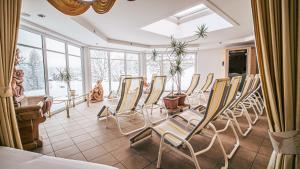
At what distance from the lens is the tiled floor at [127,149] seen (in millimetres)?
1786

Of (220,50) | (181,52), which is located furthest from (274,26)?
(220,50)

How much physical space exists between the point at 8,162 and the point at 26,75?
3.45 meters

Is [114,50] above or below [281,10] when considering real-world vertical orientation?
above

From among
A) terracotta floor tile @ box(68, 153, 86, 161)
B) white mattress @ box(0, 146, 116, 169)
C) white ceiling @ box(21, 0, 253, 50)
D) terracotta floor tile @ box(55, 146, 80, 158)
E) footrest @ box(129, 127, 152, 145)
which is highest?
white ceiling @ box(21, 0, 253, 50)

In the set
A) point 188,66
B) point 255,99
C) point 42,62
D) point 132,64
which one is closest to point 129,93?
point 42,62

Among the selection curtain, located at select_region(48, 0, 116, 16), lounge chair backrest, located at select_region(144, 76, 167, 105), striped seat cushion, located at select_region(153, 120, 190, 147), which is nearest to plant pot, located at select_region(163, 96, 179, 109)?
lounge chair backrest, located at select_region(144, 76, 167, 105)

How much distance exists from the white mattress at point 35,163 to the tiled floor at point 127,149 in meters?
0.94

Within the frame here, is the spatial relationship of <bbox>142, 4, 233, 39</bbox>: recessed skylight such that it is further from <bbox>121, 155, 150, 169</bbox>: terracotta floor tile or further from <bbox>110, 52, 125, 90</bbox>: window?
<bbox>121, 155, 150, 169</bbox>: terracotta floor tile

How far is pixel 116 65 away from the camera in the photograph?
7.71 meters

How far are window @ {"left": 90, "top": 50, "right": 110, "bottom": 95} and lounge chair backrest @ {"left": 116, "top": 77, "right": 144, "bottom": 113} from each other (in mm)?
4400

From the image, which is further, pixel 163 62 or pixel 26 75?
pixel 163 62

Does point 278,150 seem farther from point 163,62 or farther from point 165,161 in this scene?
point 163,62

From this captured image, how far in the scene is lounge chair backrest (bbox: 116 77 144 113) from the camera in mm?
2703

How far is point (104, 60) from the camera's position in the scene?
23.4 feet
